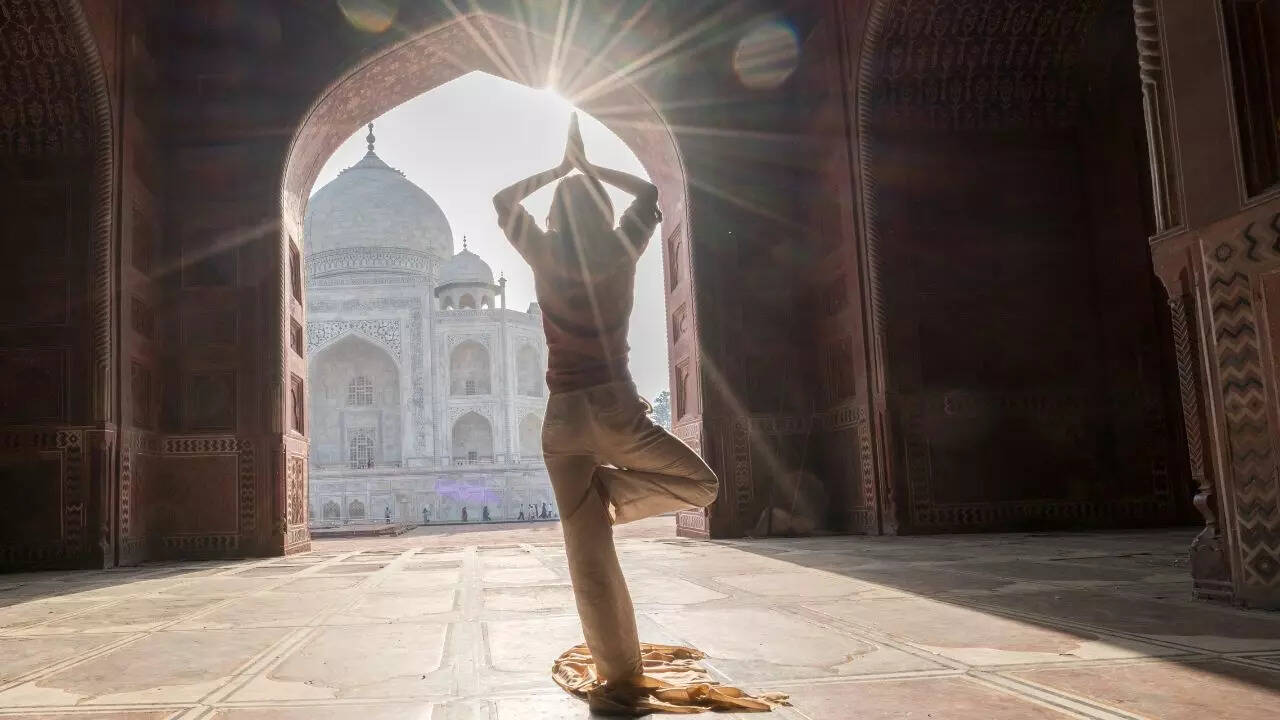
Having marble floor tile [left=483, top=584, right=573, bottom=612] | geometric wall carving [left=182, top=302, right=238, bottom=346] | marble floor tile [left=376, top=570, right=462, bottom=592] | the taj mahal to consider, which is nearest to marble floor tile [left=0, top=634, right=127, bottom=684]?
marble floor tile [left=483, top=584, right=573, bottom=612]

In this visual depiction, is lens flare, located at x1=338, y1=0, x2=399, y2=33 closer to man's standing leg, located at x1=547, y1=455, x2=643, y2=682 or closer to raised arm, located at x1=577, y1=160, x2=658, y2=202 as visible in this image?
raised arm, located at x1=577, y1=160, x2=658, y2=202

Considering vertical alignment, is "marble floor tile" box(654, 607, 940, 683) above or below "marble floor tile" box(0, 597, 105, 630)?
below

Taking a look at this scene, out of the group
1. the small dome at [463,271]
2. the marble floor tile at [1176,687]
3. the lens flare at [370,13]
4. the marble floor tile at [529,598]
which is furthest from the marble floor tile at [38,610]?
the small dome at [463,271]

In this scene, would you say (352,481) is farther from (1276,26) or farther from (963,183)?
(1276,26)

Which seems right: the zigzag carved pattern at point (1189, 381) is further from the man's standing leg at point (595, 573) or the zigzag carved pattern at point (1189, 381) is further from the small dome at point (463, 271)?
the small dome at point (463, 271)

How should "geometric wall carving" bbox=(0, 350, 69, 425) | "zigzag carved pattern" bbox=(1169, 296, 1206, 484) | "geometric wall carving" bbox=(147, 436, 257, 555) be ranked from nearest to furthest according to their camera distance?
"zigzag carved pattern" bbox=(1169, 296, 1206, 484), "geometric wall carving" bbox=(0, 350, 69, 425), "geometric wall carving" bbox=(147, 436, 257, 555)

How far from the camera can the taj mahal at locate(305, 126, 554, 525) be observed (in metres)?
28.8

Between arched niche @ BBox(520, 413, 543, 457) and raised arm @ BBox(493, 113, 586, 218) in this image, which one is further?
arched niche @ BBox(520, 413, 543, 457)

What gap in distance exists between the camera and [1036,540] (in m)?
6.70

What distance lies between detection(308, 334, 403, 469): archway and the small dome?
15.6 feet

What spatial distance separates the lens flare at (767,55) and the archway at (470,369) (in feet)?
77.6

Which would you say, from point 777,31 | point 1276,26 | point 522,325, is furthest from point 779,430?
point 522,325

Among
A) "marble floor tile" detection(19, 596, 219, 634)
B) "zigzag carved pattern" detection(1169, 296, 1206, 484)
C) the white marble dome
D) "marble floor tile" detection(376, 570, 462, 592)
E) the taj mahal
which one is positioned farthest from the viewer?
the white marble dome

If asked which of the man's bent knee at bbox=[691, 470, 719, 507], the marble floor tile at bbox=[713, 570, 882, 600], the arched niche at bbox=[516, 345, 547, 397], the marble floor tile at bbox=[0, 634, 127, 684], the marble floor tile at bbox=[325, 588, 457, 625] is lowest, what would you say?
the marble floor tile at bbox=[713, 570, 882, 600]
